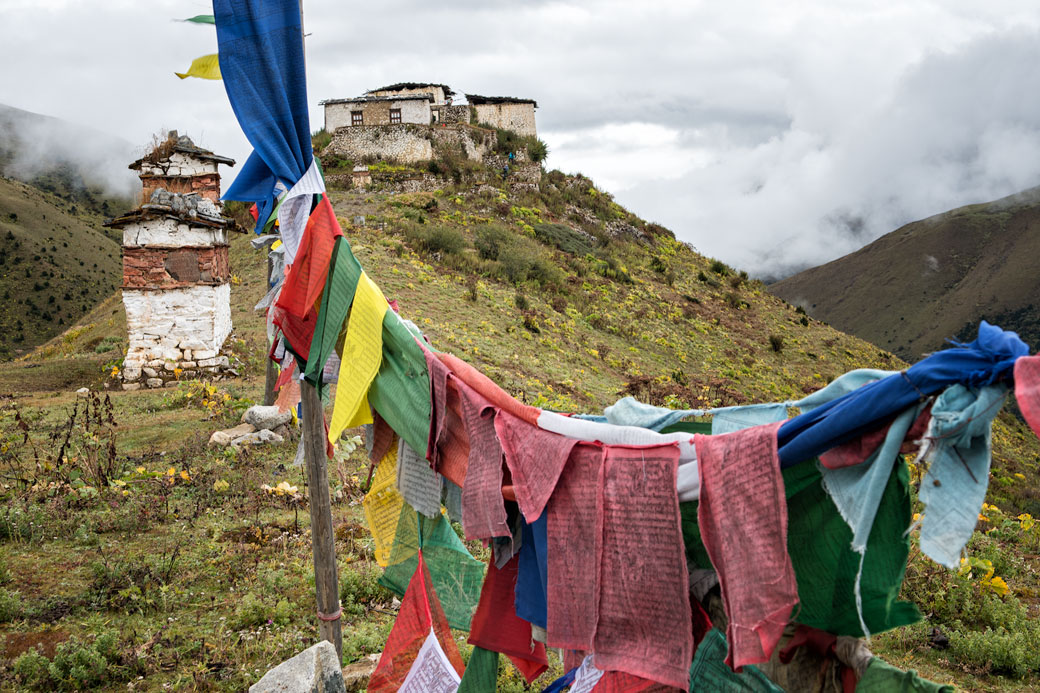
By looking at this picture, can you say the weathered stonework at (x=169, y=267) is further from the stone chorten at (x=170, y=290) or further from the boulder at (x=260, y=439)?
the boulder at (x=260, y=439)

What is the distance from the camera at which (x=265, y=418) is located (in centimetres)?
895

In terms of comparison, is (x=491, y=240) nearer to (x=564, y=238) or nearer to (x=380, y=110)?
(x=564, y=238)

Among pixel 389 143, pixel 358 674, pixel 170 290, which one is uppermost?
pixel 389 143

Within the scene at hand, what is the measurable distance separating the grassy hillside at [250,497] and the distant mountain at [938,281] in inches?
Result: 1444

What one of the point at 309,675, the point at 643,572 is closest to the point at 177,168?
the point at 309,675

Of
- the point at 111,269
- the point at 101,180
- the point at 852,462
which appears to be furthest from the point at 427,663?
the point at 101,180

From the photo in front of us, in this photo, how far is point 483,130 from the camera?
36750 mm

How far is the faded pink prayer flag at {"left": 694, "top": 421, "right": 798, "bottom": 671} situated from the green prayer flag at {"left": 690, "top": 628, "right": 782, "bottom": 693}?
18 cm

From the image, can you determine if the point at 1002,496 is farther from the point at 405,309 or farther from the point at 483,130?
the point at 483,130

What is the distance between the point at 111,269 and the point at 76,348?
32.0 m

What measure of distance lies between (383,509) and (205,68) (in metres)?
2.28

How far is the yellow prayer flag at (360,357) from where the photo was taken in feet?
9.69

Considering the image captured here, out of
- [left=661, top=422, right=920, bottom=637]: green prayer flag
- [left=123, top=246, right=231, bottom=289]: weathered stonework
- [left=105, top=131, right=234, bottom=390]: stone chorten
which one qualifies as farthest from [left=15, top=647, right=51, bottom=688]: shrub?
[left=123, top=246, right=231, bottom=289]: weathered stonework

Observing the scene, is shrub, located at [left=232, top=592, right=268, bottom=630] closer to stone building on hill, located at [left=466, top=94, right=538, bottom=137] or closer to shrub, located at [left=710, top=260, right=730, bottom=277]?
shrub, located at [left=710, top=260, right=730, bottom=277]
